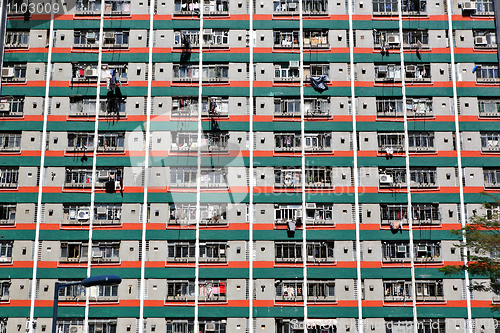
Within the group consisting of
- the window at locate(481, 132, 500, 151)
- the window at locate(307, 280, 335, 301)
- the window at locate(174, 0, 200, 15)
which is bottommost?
the window at locate(307, 280, 335, 301)

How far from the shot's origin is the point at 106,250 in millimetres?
43906

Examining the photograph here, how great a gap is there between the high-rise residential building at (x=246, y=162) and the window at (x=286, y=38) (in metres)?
0.20

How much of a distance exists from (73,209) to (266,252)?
15.8 meters

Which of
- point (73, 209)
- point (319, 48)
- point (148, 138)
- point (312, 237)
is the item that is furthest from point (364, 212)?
point (73, 209)

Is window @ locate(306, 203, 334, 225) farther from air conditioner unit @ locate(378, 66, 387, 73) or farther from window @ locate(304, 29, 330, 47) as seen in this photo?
window @ locate(304, 29, 330, 47)

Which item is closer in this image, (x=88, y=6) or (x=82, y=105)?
(x=82, y=105)

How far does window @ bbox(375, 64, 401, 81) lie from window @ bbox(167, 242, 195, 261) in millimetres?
20880

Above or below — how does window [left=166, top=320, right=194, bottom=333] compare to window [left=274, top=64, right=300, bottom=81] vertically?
below

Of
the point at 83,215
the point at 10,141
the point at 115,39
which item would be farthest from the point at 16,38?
the point at 83,215

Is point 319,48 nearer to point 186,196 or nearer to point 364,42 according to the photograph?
point 364,42

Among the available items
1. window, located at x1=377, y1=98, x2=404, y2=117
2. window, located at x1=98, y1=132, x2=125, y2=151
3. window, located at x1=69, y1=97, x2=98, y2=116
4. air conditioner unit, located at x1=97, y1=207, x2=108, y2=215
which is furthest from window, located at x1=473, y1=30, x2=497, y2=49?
air conditioner unit, located at x1=97, y1=207, x2=108, y2=215

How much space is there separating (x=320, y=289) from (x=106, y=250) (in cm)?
1707

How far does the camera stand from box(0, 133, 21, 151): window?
45656 mm

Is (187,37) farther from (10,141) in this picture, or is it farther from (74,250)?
(74,250)
